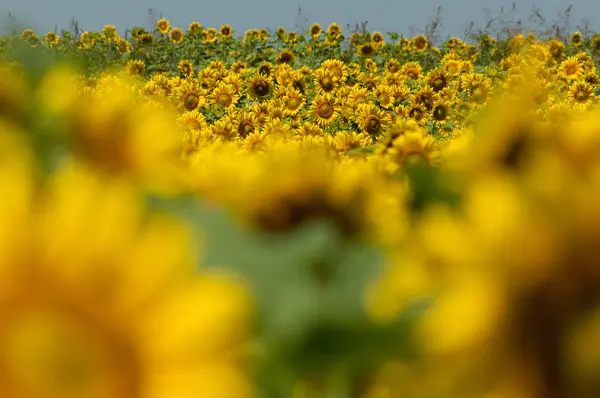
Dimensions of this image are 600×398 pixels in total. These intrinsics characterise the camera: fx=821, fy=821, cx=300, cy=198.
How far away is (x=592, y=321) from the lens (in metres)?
0.40

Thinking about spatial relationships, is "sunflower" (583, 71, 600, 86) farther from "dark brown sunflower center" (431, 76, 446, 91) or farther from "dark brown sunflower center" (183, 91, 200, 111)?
"dark brown sunflower center" (183, 91, 200, 111)

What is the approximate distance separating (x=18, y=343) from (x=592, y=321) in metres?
0.27

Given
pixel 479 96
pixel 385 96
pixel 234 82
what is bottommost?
pixel 385 96

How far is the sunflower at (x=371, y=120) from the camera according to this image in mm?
5523

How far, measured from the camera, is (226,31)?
10672 millimetres

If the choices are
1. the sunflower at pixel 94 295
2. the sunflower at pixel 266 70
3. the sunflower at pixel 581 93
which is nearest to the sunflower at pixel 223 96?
the sunflower at pixel 266 70

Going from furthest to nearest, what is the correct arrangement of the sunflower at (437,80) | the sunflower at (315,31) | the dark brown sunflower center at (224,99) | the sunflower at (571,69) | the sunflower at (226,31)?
the sunflower at (226,31) < the sunflower at (315,31) < the sunflower at (571,69) < the sunflower at (437,80) < the dark brown sunflower center at (224,99)

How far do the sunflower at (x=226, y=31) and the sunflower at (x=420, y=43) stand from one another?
93.2 inches

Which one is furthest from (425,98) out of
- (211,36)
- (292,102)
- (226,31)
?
(211,36)

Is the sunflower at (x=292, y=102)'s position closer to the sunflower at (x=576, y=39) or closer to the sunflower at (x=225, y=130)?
the sunflower at (x=225, y=130)

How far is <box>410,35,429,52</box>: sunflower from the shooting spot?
33.6 feet

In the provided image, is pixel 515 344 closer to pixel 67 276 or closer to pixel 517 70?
pixel 67 276

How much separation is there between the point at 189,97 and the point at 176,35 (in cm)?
497

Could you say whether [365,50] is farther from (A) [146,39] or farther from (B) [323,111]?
(B) [323,111]
